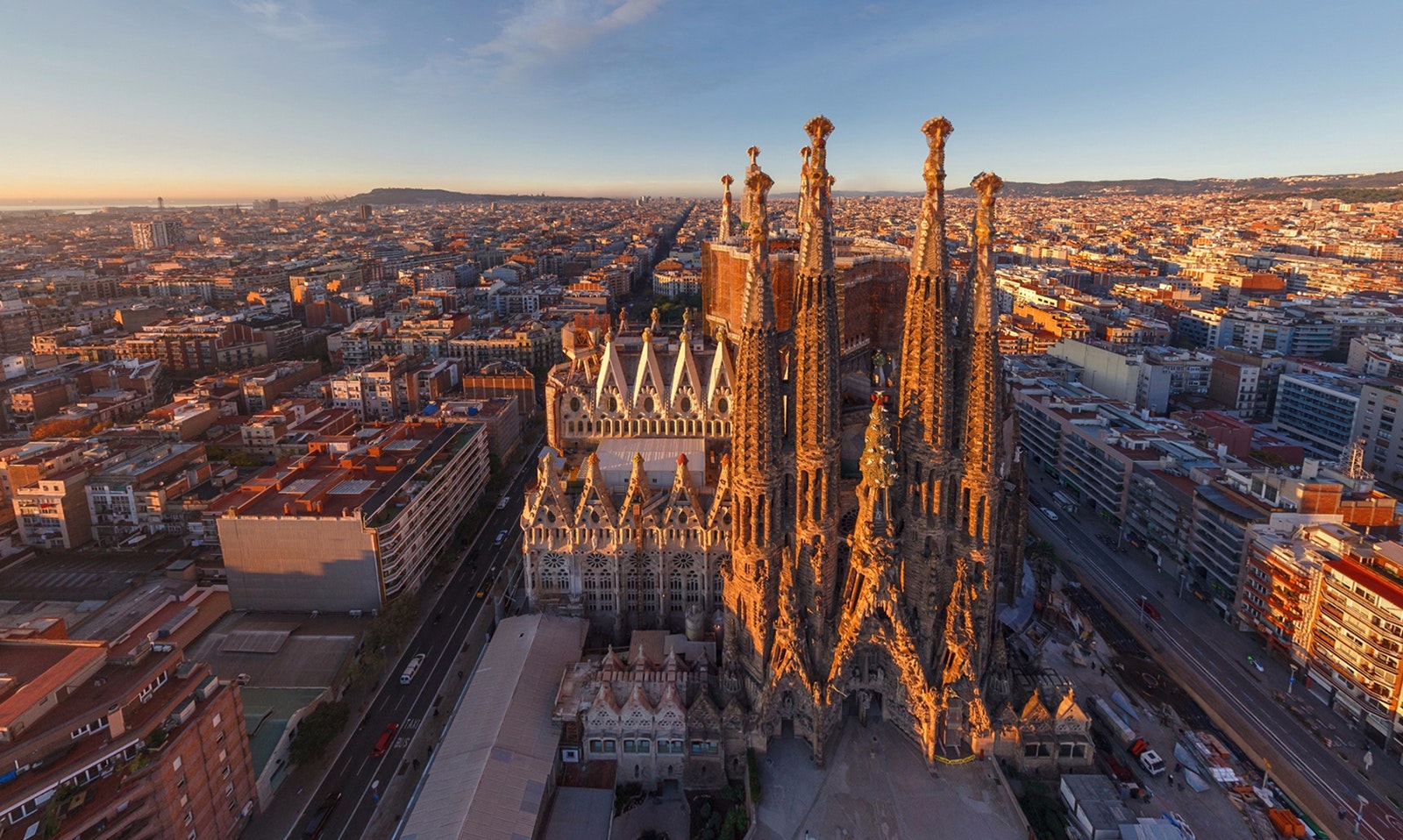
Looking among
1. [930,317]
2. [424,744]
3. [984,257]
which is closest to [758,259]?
[930,317]

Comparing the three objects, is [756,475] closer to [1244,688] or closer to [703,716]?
[703,716]

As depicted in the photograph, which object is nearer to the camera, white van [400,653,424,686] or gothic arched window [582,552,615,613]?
gothic arched window [582,552,615,613]

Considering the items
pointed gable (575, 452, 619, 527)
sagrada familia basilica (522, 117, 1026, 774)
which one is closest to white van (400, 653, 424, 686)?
pointed gable (575, 452, 619, 527)

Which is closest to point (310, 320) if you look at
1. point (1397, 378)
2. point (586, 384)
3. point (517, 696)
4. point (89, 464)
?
point (89, 464)

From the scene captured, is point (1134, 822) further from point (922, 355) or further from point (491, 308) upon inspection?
point (491, 308)

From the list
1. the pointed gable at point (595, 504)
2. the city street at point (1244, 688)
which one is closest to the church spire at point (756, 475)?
the pointed gable at point (595, 504)

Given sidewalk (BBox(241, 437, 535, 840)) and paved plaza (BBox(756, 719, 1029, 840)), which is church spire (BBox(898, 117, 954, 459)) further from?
sidewalk (BBox(241, 437, 535, 840))

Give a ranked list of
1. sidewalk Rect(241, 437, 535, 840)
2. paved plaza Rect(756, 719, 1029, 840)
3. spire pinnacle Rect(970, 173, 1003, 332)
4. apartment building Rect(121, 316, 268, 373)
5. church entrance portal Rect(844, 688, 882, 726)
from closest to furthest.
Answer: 1. paved plaza Rect(756, 719, 1029, 840)
2. spire pinnacle Rect(970, 173, 1003, 332)
3. church entrance portal Rect(844, 688, 882, 726)
4. sidewalk Rect(241, 437, 535, 840)
5. apartment building Rect(121, 316, 268, 373)
